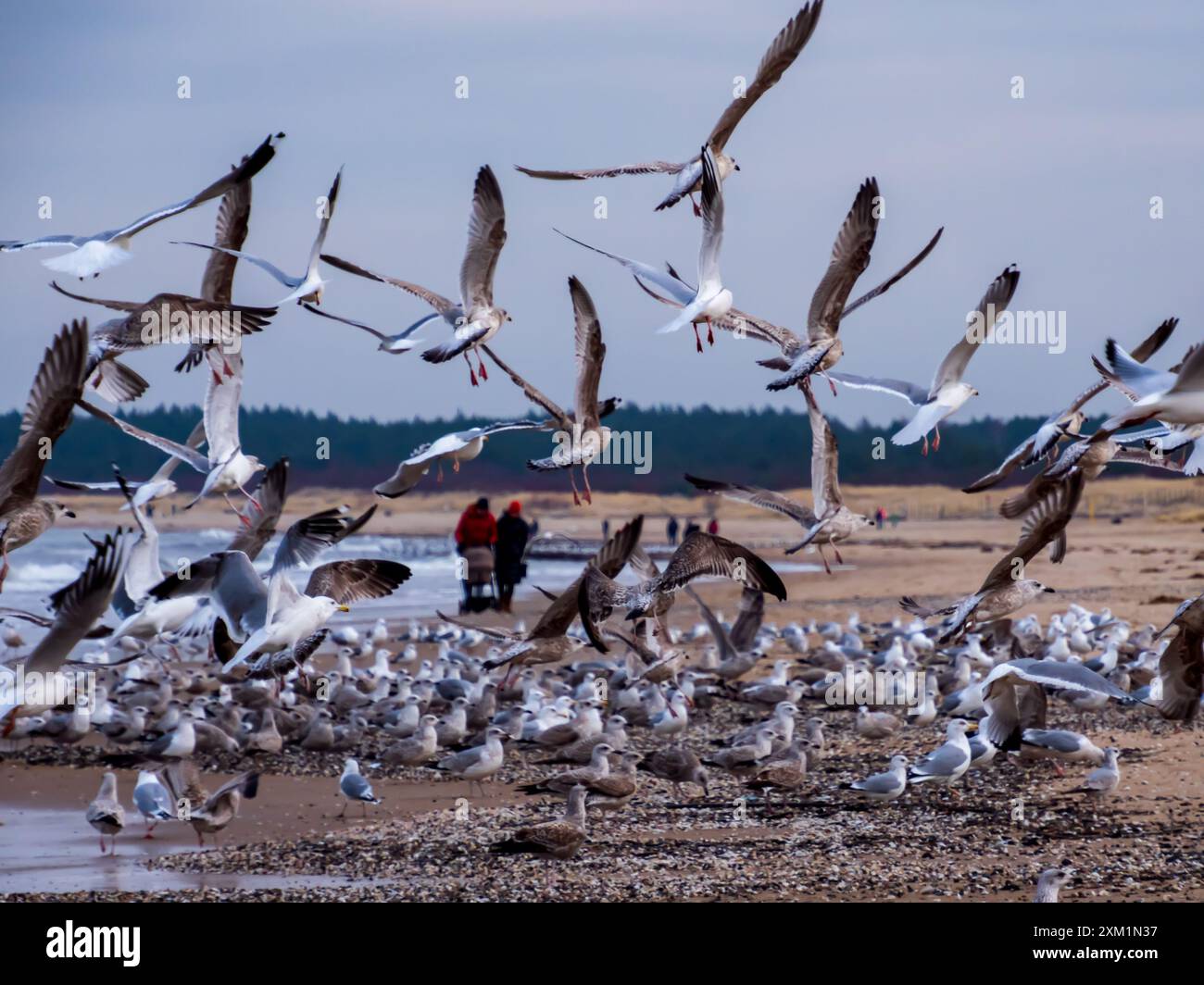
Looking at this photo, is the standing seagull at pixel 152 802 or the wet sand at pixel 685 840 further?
the standing seagull at pixel 152 802

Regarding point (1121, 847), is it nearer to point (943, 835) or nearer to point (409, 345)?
point (943, 835)

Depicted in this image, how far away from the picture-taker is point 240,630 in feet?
28.3

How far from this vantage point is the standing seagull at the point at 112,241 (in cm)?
890

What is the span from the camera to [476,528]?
22.4 metres

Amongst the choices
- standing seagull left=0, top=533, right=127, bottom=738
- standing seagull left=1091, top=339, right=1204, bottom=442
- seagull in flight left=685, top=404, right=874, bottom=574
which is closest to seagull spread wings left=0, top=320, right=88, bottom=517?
standing seagull left=0, top=533, right=127, bottom=738

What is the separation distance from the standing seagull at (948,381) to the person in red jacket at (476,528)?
1283cm

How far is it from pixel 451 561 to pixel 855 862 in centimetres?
2789

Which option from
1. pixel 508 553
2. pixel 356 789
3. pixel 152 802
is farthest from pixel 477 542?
pixel 152 802

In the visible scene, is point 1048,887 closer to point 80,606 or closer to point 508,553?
point 80,606

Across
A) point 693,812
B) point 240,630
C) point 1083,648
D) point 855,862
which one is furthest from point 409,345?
point 1083,648

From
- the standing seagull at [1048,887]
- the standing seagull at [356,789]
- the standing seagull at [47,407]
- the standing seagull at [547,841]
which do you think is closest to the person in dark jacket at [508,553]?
the standing seagull at [356,789]

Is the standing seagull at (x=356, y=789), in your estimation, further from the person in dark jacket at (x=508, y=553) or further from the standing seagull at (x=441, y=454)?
the person in dark jacket at (x=508, y=553)

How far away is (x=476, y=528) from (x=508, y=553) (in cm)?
61

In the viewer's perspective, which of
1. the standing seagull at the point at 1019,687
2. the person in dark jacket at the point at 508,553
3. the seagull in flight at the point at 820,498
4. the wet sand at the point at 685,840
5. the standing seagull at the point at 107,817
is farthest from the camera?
the person in dark jacket at the point at 508,553
